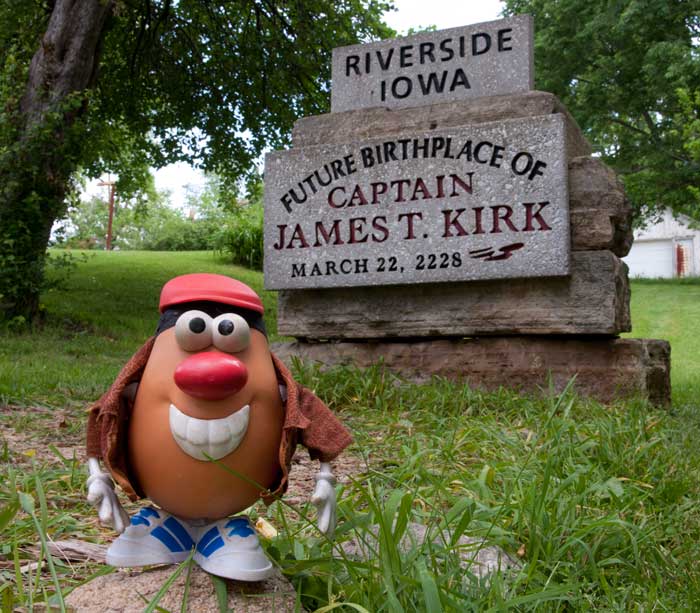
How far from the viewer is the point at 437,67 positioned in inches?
206

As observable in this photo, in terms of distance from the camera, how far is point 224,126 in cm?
1169

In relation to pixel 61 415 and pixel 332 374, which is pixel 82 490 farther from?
pixel 332 374

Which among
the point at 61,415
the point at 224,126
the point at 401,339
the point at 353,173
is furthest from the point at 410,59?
the point at 224,126

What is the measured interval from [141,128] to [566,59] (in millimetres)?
11655

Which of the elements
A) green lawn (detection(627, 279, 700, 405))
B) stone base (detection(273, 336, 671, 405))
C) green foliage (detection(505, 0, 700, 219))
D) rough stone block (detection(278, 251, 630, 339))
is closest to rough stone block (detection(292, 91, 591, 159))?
rough stone block (detection(278, 251, 630, 339))

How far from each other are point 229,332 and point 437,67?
4.13 metres

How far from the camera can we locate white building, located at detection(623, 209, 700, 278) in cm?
3634

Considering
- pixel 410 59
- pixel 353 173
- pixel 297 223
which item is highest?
pixel 410 59

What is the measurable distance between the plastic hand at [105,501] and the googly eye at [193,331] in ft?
1.07

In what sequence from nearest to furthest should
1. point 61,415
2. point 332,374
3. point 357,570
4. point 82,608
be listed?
point 82,608
point 357,570
point 61,415
point 332,374

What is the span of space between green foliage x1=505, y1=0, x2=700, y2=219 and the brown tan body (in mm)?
16952

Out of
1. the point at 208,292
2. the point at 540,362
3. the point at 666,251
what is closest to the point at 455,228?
the point at 540,362

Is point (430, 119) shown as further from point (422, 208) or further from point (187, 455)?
point (187, 455)

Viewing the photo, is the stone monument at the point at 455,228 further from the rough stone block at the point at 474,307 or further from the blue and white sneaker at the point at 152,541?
the blue and white sneaker at the point at 152,541
